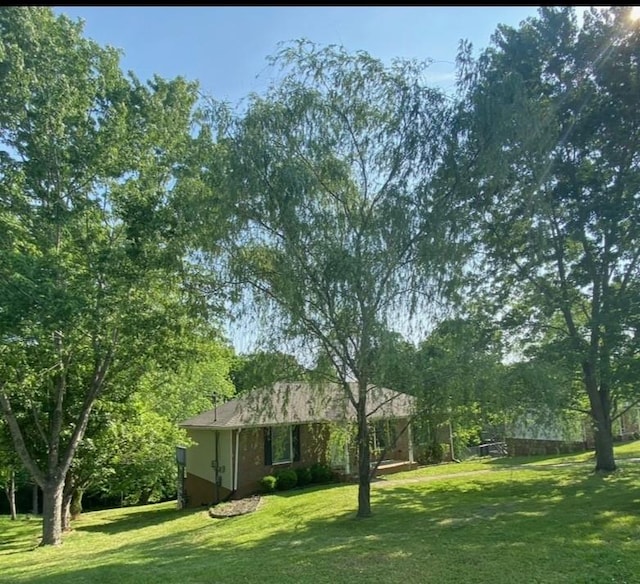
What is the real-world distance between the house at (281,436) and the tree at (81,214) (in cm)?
282

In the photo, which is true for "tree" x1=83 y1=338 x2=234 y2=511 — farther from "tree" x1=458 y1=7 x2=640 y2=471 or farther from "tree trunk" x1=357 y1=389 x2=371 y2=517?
"tree" x1=458 y1=7 x2=640 y2=471

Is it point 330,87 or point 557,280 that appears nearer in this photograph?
point 330,87

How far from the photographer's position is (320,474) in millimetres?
→ 17844

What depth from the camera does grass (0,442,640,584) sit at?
22.7 ft

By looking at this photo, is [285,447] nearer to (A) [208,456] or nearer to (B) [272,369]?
(A) [208,456]

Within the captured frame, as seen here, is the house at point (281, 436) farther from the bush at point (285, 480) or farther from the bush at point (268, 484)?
the bush at point (285, 480)

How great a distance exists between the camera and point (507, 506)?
37.0 ft

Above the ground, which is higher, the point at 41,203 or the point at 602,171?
the point at 602,171

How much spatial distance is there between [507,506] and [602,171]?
8.81m

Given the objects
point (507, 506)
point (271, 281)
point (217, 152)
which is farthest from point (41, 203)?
point (507, 506)

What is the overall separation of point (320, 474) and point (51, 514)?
323 inches

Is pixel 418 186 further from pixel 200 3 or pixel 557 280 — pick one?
pixel 200 3

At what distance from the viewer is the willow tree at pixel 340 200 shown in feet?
32.0

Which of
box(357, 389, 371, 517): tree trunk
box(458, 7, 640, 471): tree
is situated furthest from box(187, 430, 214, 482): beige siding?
box(458, 7, 640, 471): tree
